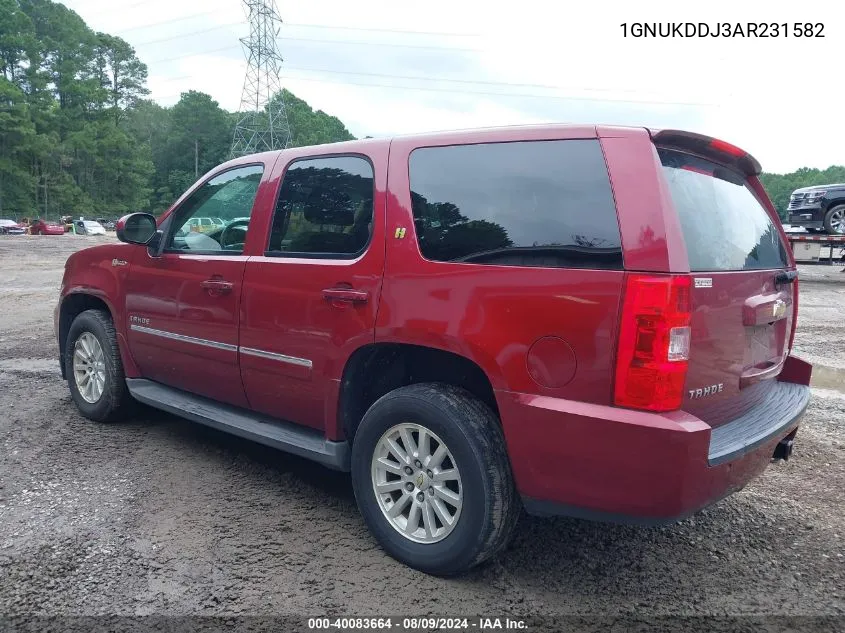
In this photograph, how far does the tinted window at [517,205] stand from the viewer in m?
2.54

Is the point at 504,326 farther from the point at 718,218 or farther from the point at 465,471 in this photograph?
the point at 718,218

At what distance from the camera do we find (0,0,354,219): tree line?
2435 inches

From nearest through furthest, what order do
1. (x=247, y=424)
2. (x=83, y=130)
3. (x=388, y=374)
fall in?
(x=388, y=374) < (x=247, y=424) < (x=83, y=130)

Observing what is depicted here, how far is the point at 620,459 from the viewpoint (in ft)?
7.90

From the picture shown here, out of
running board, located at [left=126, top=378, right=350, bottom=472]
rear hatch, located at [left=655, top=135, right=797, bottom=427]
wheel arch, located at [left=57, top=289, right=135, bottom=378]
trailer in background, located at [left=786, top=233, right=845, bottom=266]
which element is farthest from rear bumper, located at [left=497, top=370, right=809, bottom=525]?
trailer in background, located at [left=786, top=233, right=845, bottom=266]

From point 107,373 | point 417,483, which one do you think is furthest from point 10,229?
point 417,483

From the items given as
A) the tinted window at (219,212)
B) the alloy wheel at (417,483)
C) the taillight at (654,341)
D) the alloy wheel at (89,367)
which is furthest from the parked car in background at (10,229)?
the taillight at (654,341)

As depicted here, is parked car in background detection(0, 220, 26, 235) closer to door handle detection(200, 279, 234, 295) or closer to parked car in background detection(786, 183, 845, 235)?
parked car in background detection(786, 183, 845, 235)

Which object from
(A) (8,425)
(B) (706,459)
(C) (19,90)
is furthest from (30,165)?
(B) (706,459)

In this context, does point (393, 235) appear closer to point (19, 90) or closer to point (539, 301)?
point (539, 301)

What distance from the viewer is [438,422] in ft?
9.12

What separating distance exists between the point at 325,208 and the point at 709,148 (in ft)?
6.08

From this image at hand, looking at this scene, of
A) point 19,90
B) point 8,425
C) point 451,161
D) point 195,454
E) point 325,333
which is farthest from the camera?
point 19,90

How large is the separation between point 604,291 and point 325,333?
1417 millimetres
